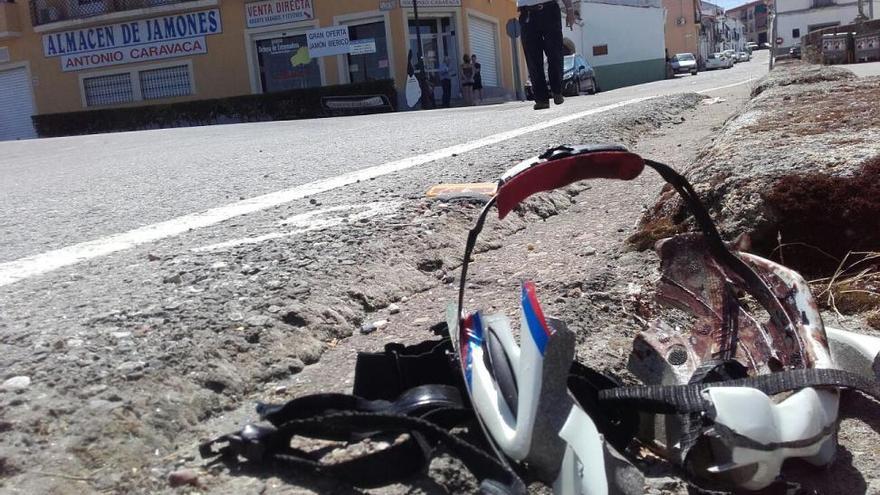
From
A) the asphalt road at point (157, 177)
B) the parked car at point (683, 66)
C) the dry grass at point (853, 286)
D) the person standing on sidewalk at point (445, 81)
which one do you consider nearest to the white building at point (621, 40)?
the parked car at point (683, 66)

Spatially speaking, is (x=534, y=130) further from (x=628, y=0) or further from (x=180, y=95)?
(x=628, y=0)

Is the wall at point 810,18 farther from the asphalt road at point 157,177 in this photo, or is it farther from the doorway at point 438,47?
the asphalt road at point 157,177

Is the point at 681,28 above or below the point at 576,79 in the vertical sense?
above

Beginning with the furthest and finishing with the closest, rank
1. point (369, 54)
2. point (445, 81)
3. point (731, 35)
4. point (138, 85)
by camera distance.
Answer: point (731, 35), point (138, 85), point (369, 54), point (445, 81)

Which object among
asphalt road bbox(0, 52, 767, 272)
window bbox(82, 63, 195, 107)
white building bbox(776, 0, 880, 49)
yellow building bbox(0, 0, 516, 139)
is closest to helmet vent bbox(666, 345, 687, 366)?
asphalt road bbox(0, 52, 767, 272)

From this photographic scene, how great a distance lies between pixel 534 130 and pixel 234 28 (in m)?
24.7

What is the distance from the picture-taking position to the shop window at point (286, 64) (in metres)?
27.7

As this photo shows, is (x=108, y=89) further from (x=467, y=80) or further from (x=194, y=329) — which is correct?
(x=194, y=329)

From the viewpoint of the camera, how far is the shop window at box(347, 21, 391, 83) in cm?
2678

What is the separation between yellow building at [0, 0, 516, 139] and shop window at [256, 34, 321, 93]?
3 centimetres

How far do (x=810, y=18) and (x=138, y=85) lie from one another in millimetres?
39166

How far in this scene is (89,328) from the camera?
169 centimetres

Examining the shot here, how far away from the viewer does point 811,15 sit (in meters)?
48.2

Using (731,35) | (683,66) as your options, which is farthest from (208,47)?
(731,35)
